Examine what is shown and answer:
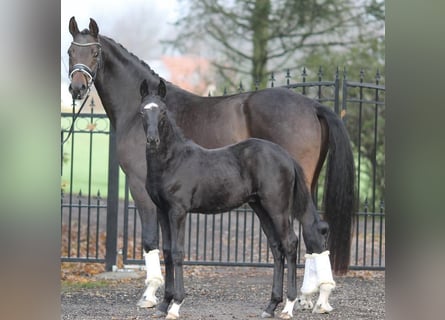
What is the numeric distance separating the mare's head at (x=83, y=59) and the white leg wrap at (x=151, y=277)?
4.64 ft

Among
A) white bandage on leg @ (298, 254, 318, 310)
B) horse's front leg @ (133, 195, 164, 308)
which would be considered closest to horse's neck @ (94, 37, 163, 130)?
horse's front leg @ (133, 195, 164, 308)

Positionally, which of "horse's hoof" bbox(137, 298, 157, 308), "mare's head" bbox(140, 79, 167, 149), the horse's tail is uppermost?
"mare's head" bbox(140, 79, 167, 149)

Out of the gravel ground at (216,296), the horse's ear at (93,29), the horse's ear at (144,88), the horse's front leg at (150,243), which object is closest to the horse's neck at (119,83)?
the horse's ear at (93,29)

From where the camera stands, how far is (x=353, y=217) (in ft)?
20.5

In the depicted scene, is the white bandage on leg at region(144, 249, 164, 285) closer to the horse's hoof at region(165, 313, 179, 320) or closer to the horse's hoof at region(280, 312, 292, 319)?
the horse's hoof at region(165, 313, 179, 320)

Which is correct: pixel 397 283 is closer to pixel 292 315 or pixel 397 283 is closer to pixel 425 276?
pixel 425 276

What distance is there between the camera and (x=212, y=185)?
516 cm

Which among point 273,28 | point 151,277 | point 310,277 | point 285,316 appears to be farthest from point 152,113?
point 273,28

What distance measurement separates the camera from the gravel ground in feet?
18.9

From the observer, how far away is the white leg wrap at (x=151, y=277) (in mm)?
5898

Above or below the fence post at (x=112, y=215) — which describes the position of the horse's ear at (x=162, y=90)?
above

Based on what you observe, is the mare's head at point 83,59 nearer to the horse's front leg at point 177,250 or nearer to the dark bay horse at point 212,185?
the dark bay horse at point 212,185

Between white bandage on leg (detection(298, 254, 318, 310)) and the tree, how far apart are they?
9075 mm

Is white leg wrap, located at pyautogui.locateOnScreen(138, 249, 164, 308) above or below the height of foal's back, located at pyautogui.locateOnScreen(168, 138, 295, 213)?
below
